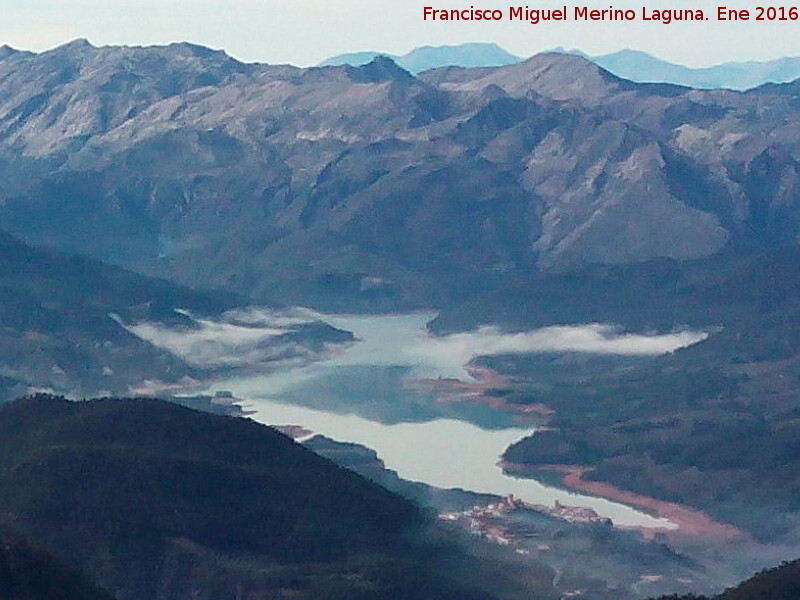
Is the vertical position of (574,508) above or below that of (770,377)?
below

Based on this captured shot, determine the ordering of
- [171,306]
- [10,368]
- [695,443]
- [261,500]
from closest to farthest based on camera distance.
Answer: [261,500] < [695,443] < [10,368] < [171,306]

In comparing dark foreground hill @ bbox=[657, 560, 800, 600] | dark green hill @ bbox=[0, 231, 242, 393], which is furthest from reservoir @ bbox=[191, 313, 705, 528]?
dark foreground hill @ bbox=[657, 560, 800, 600]

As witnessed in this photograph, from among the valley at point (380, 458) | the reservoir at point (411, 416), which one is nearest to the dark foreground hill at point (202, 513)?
the valley at point (380, 458)

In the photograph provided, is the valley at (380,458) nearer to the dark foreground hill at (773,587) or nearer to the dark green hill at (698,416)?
the dark green hill at (698,416)

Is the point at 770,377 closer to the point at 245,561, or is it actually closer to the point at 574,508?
the point at 574,508

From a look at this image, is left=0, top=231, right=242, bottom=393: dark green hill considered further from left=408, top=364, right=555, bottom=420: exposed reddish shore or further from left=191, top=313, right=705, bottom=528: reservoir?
left=408, top=364, right=555, bottom=420: exposed reddish shore

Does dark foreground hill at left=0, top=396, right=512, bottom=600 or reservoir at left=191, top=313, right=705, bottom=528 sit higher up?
reservoir at left=191, top=313, right=705, bottom=528

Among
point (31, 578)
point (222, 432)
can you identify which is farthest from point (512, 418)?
point (31, 578)
